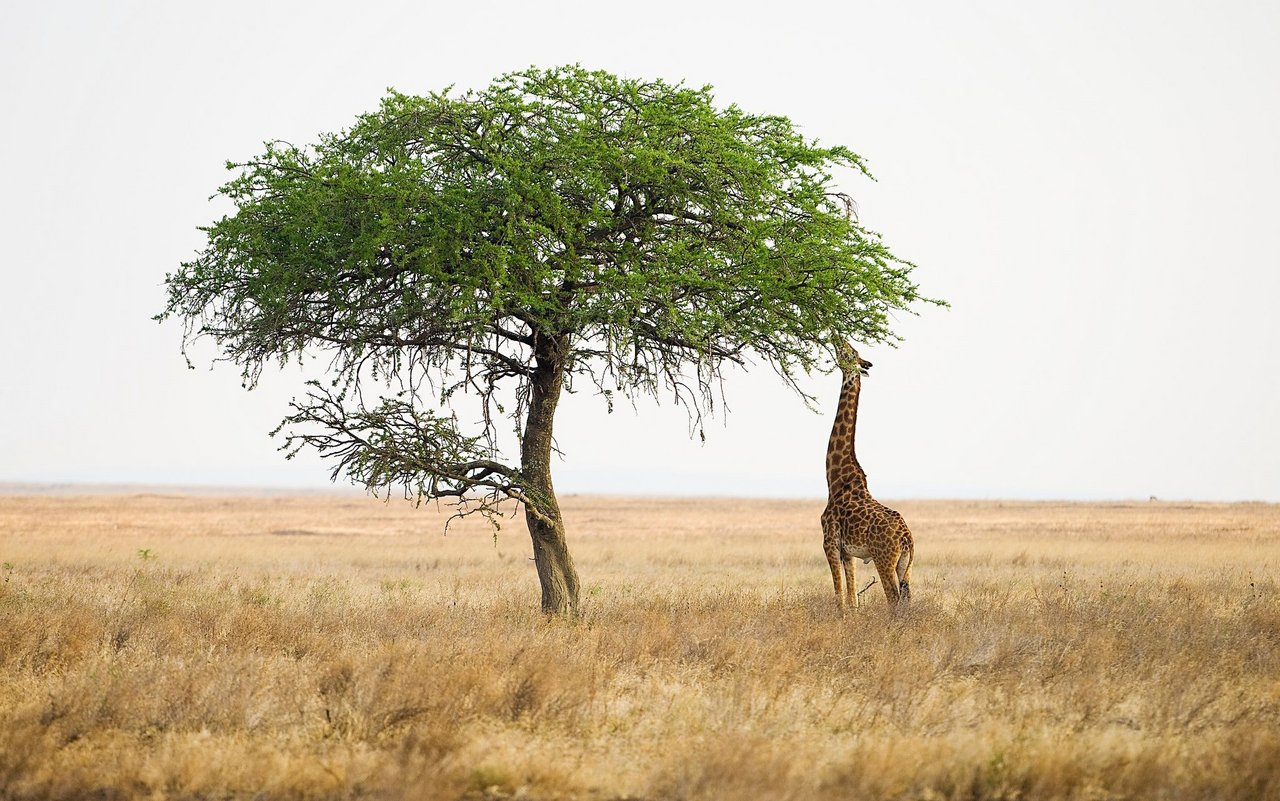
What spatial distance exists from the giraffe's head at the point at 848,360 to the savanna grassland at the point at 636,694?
3.83 meters

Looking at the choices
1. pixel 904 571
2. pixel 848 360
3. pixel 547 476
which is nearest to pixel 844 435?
pixel 848 360

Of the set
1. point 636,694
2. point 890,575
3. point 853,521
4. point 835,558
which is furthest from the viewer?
point 835,558

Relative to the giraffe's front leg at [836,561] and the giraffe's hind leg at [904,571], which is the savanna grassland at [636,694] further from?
the giraffe's hind leg at [904,571]

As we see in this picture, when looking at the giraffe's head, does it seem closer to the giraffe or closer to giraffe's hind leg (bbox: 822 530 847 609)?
the giraffe

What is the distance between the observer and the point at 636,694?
37.1ft

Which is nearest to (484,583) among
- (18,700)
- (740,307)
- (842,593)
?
(842,593)

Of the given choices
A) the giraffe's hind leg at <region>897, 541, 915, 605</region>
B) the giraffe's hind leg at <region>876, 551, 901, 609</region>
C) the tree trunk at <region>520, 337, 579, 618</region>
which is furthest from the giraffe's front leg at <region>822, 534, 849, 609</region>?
the tree trunk at <region>520, 337, 579, 618</region>

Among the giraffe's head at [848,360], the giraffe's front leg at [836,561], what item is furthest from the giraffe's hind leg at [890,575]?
the giraffe's head at [848,360]

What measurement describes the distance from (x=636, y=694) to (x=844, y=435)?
814cm

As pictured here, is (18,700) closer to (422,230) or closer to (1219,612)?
(422,230)

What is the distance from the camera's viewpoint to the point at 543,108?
53.4 ft

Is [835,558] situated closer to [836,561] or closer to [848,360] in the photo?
[836,561]

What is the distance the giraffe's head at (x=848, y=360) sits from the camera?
17302mm

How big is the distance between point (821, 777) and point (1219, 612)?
12569mm
